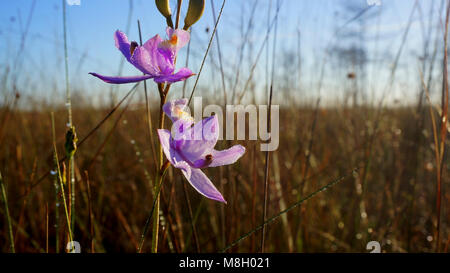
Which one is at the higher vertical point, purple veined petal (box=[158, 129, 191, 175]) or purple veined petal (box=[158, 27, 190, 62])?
purple veined petal (box=[158, 27, 190, 62])

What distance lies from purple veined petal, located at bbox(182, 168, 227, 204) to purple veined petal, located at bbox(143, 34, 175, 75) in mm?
121

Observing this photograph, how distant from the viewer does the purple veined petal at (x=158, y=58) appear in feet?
1.30

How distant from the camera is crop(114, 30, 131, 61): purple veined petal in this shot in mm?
425

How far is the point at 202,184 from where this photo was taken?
40 cm

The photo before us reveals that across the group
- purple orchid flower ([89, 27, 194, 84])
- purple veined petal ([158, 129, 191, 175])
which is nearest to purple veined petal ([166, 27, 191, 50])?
purple orchid flower ([89, 27, 194, 84])

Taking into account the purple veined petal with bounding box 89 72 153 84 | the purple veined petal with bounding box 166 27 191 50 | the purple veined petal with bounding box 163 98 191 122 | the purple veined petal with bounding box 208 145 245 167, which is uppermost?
the purple veined petal with bounding box 166 27 191 50

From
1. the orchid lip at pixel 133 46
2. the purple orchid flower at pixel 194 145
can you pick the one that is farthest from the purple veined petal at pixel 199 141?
the orchid lip at pixel 133 46

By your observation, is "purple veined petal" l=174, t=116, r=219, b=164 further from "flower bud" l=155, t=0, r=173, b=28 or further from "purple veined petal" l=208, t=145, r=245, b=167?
"flower bud" l=155, t=0, r=173, b=28

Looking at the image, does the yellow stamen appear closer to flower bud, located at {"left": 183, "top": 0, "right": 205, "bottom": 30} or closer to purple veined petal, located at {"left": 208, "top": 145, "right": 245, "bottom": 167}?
flower bud, located at {"left": 183, "top": 0, "right": 205, "bottom": 30}

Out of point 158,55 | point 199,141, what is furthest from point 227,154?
point 158,55

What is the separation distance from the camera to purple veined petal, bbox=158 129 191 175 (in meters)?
0.35

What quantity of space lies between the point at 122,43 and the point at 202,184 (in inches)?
8.0
